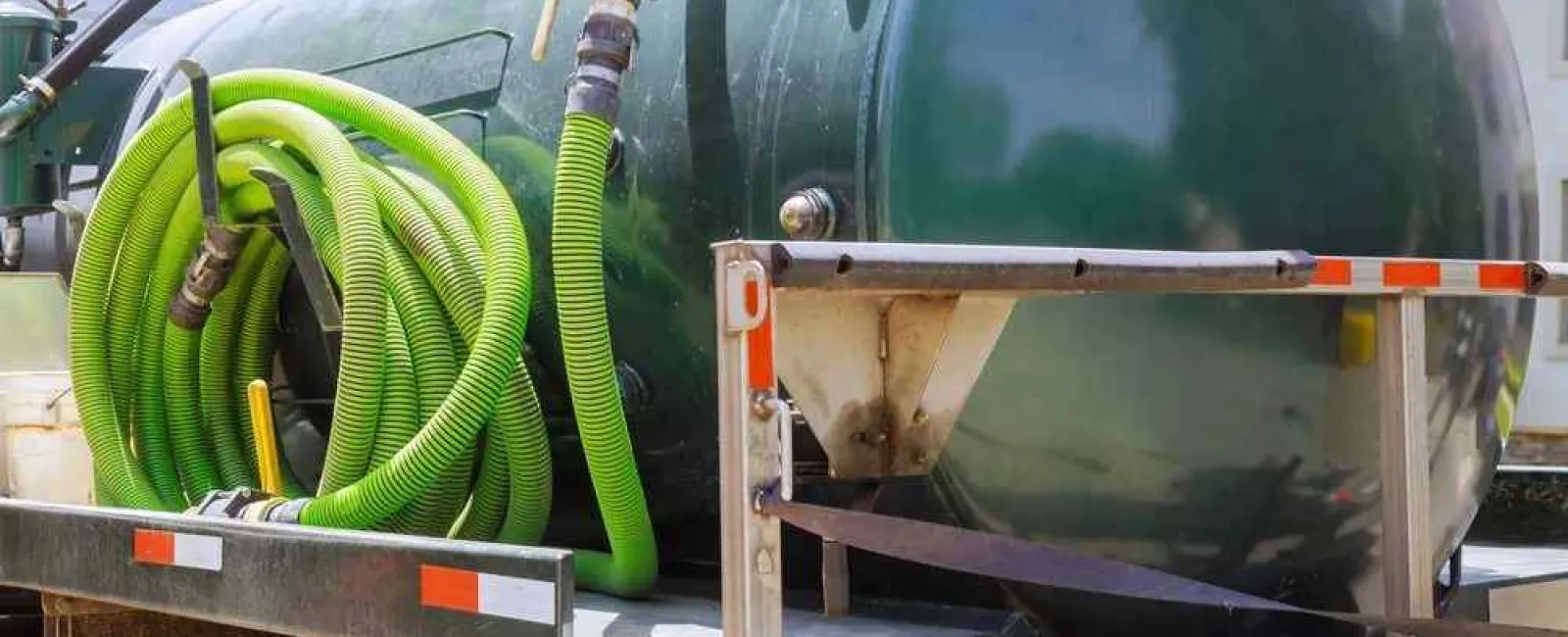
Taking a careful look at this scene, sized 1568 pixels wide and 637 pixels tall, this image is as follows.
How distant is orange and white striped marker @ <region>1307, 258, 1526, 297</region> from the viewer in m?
2.61

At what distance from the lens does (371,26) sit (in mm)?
3650

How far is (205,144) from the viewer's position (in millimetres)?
3268

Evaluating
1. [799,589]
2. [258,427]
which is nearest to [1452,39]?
[799,589]

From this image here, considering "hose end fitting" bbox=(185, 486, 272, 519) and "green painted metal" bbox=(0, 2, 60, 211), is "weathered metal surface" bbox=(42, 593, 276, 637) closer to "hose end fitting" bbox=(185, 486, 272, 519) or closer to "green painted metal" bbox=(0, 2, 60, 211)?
"hose end fitting" bbox=(185, 486, 272, 519)

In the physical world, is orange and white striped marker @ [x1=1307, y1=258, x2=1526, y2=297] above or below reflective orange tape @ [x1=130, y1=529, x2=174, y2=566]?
above

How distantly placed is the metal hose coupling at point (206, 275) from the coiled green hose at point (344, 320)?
0.09ft

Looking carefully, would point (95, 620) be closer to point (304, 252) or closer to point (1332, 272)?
point (304, 252)

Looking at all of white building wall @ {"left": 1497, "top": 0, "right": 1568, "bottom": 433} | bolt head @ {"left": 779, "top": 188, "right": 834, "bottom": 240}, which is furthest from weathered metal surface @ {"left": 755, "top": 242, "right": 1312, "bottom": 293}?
white building wall @ {"left": 1497, "top": 0, "right": 1568, "bottom": 433}

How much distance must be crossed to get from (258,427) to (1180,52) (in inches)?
62.2

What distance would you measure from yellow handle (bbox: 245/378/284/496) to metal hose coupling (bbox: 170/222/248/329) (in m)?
0.23

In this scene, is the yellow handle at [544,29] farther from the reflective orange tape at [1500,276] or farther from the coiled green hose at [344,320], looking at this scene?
the reflective orange tape at [1500,276]

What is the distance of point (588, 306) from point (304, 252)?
647mm

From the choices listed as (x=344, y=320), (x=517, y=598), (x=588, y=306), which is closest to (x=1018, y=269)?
(x=517, y=598)

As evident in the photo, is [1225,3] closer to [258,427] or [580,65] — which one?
[580,65]
